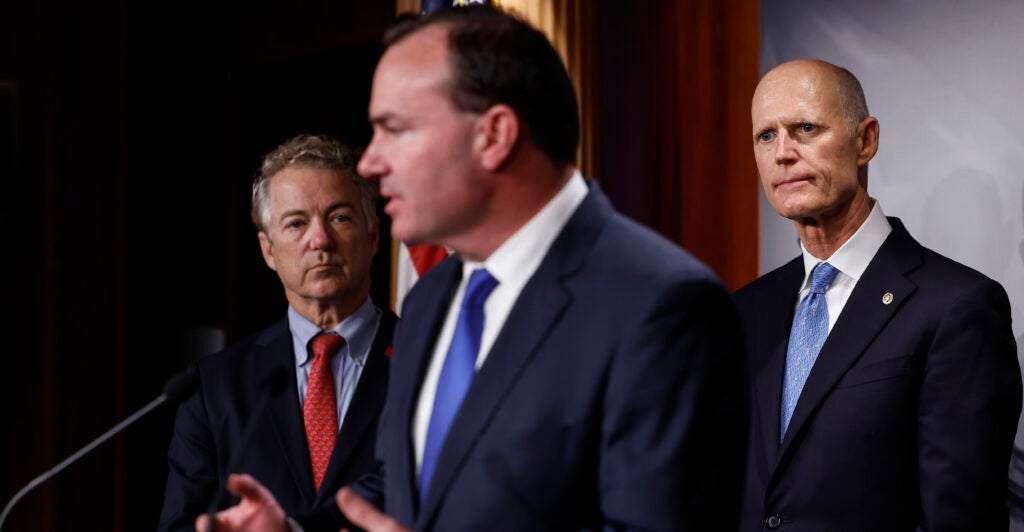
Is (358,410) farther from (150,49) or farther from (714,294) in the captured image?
(150,49)

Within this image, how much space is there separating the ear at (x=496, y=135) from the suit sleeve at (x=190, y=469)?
106 centimetres

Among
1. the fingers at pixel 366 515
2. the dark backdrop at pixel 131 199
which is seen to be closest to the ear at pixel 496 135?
the fingers at pixel 366 515

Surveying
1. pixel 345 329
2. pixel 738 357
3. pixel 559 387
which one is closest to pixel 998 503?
pixel 738 357

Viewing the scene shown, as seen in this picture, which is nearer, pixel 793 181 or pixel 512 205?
pixel 512 205

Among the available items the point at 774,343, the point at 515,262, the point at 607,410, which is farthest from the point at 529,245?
the point at 774,343

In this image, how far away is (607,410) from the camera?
1269mm

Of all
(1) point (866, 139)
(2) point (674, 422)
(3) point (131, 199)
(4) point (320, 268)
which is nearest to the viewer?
(2) point (674, 422)

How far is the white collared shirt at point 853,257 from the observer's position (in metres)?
2.29

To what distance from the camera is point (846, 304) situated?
2.24 m

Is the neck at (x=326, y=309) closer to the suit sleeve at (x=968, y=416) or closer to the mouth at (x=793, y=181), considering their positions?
the mouth at (x=793, y=181)

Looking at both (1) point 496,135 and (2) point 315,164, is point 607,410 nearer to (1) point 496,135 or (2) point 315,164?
(1) point 496,135

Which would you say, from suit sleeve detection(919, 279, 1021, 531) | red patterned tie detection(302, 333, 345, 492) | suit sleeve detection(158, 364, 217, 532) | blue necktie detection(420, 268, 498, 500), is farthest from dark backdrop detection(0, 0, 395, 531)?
blue necktie detection(420, 268, 498, 500)

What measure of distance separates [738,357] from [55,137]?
4.37m

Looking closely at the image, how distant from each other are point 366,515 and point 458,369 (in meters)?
0.22
